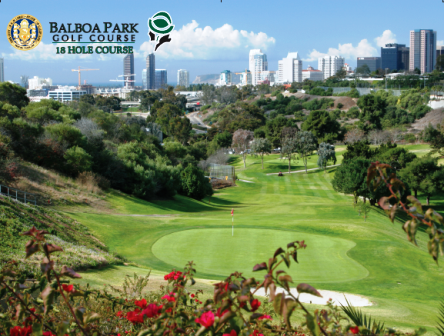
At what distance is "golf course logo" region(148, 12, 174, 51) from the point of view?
110ft

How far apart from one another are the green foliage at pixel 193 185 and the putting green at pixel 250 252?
17.2 meters

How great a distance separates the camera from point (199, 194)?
35.5m

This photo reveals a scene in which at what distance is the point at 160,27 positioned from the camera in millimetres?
33781

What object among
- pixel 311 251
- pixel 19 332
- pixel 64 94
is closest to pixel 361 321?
pixel 19 332

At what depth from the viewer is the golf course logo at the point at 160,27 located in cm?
3341

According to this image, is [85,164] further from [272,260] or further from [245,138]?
[245,138]

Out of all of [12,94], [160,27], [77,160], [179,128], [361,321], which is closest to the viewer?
[361,321]

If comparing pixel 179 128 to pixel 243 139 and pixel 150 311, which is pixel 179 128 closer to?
pixel 243 139

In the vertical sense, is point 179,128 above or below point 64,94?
below

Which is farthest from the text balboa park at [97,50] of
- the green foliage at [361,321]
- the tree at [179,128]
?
the tree at [179,128]

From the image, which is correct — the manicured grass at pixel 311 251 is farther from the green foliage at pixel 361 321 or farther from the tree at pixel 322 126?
the tree at pixel 322 126

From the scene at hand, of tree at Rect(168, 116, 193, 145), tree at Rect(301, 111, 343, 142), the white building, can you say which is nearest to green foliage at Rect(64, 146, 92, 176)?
tree at Rect(168, 116, 193, 145)

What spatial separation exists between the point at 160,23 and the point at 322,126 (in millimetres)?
42808

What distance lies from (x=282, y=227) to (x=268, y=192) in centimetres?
2298
